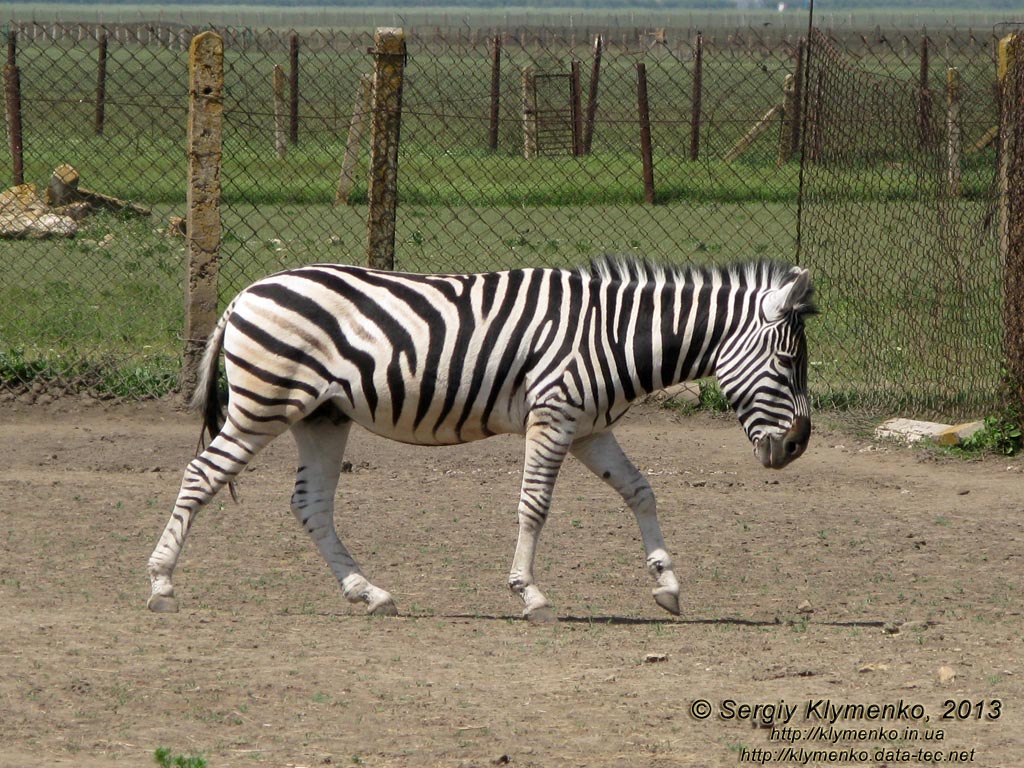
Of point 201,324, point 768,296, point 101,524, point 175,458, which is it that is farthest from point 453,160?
point 768,296

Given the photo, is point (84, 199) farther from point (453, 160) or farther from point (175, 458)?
point (175, 458)

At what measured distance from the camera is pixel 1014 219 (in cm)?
930

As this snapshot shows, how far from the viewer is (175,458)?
29.7 feet

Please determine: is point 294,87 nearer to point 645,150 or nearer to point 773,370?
point 645,150

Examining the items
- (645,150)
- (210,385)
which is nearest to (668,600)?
(210,385)

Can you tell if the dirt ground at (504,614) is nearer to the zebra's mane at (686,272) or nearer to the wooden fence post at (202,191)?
the wooden fence post at (202,191)

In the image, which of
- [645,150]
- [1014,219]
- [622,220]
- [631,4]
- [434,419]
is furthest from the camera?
[631,4]

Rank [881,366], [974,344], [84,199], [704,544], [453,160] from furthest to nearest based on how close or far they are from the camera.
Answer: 1. [84,199]
2. [453,160]
3. [881,366]
4. [974,344]
5. [704,544]

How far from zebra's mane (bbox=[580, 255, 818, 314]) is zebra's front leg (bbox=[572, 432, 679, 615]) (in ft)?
2.34

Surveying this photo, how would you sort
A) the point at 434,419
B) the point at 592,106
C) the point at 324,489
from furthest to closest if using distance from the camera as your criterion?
the point at 592,106
the point at 324,489
the point at 434,419

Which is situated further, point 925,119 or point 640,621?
point 925,119

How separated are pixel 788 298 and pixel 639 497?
42.4 inches

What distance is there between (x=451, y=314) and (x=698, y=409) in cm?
415

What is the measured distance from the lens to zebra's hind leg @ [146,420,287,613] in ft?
20.5
